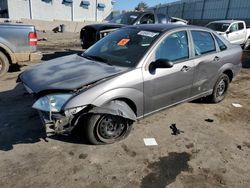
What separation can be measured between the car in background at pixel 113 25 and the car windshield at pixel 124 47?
15.9 ft

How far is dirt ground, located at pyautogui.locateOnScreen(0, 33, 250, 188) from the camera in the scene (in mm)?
3100

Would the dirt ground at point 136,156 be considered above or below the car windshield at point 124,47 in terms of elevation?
below

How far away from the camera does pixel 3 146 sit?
367cm

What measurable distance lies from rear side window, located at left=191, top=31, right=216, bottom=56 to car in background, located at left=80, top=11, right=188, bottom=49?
504 centimetres

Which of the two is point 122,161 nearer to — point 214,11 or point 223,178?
point 223,178

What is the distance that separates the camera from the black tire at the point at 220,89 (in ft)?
17.7

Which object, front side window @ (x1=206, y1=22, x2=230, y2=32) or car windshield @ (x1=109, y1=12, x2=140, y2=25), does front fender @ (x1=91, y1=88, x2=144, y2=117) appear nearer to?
car windshield @ (x1=109, y1=12, x2=140, y2=25)

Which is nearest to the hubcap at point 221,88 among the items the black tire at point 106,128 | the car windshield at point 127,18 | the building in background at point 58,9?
the black tire at point 106,128


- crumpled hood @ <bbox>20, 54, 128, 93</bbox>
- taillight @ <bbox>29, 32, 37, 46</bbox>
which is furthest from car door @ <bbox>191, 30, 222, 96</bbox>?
taillight @ <bbox>29, 32, 37, 46</bbox>

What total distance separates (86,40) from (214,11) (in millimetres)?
17950

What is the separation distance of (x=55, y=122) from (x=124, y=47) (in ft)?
5.87

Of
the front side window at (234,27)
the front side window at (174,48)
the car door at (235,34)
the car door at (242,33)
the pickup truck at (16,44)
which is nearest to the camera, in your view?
the front side window at (174,48)

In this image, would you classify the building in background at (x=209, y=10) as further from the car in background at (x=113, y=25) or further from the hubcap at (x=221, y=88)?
the hubcap at (x=221, y=88)

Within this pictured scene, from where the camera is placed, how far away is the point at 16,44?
278 inches
